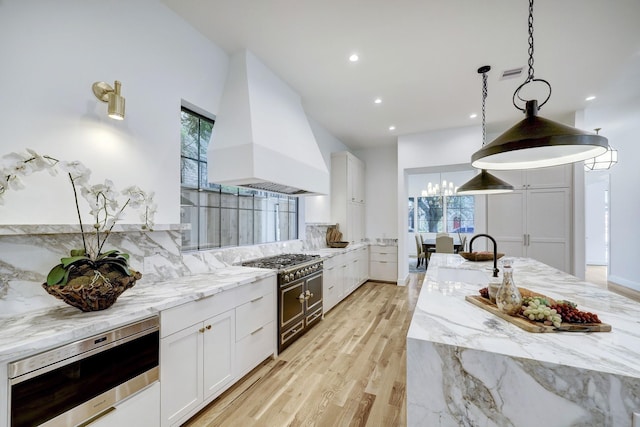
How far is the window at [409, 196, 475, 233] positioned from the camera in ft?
28.0

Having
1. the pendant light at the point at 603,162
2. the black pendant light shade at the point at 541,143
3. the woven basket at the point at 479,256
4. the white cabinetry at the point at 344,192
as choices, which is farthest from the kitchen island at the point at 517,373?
the pendant light at the point at 603,162

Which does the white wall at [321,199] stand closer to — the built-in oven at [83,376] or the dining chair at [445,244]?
the dining chair at [445,244]

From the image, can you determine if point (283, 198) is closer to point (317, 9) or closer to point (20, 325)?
point (317, 9)

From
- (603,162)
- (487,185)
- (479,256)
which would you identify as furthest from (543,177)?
(487,185)

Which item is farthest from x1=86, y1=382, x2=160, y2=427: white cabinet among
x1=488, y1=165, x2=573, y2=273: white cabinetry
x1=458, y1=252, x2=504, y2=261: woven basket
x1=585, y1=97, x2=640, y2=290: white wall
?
x1=585, y1=97, x2=640, y2=290: white wall

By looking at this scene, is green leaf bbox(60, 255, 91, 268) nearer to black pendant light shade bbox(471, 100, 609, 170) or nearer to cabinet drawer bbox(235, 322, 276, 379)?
cabinet drawer bbox(235, 322, 276, 379)

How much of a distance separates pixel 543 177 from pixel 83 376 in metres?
6.22

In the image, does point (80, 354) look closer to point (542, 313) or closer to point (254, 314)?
point (254, 314)

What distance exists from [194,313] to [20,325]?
0.77 m

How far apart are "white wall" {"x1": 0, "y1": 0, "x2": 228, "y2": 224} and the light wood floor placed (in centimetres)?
155

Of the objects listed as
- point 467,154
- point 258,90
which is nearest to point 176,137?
point 258,90

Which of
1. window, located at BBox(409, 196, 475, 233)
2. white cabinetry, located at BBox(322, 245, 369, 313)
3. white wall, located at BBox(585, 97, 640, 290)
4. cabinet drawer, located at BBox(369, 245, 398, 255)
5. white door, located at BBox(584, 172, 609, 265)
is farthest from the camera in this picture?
window, located at BBox(409, 196, 475, 233)

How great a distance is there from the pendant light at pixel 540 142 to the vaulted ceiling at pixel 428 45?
1260 millimetres

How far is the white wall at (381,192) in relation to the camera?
5934 mm
